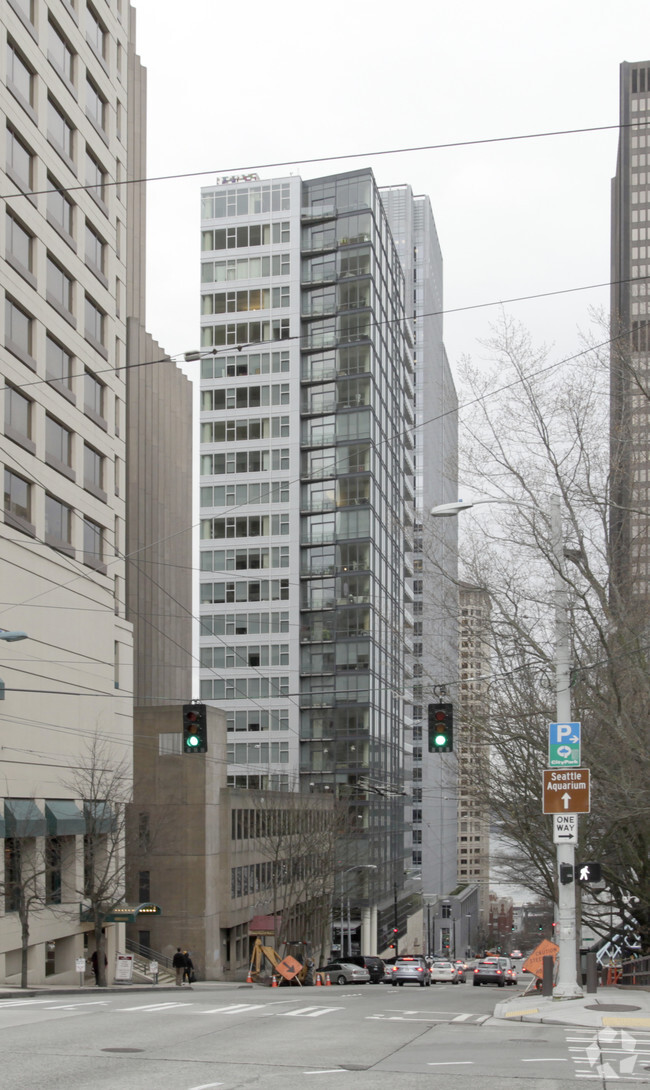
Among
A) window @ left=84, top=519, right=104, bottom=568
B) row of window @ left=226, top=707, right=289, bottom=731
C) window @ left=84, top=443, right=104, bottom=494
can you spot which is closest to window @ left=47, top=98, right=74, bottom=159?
window @ left=84, top=443, right=104, bottom=494

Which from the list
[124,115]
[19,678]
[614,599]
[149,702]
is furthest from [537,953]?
[149,702]

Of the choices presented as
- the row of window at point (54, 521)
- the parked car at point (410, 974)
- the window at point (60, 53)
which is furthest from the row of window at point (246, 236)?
the parked car at point (410, 974)

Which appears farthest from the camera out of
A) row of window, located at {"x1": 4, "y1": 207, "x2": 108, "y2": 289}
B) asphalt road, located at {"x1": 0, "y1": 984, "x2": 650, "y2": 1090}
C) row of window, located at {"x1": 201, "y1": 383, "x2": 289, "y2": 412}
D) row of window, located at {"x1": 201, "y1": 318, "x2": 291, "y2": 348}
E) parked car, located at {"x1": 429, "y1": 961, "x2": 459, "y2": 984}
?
row of window, located at {"x1": 201, "y1": 318, "x2": 291, "y2": 348}

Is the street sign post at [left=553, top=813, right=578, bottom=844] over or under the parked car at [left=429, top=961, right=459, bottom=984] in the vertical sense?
over

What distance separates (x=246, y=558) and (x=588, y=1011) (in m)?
80.4

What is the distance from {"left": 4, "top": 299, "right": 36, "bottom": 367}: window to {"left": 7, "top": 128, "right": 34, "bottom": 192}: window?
4731mm

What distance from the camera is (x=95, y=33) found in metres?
56.5

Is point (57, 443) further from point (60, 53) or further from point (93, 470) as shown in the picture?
point (60, 53)

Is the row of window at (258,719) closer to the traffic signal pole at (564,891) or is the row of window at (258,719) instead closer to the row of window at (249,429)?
the row of window at (249,429)

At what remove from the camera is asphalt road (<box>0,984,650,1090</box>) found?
40.5 feet

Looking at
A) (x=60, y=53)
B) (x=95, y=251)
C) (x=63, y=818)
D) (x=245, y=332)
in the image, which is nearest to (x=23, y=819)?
(x=63, y=818)

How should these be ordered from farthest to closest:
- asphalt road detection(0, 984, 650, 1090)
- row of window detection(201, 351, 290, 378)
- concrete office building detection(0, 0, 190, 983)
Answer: row of window detection(201, 351, 290, 378) → concrete office building detection(0, 0, 190, 983) → asphalt road detection(0, 984, 650, 1090)

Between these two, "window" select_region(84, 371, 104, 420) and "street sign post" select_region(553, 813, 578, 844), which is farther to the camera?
"window" select_region(84, 371, 104, 420)

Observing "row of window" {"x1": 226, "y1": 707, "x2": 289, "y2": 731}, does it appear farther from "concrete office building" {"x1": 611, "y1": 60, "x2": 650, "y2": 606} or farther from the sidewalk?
the sidewalk
